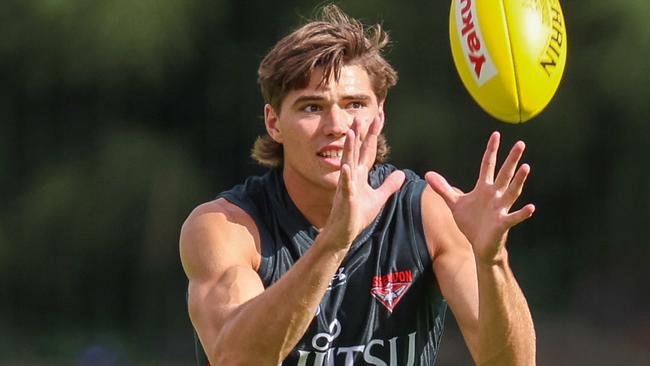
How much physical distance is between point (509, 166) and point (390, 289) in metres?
0.74

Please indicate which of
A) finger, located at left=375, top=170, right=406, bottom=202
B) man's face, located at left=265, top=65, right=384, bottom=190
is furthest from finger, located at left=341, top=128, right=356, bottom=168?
man's face, located at left=265, top=65, right=384, bottom=190

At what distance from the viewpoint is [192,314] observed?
11.7 ft

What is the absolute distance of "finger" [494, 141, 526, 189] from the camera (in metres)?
3.10

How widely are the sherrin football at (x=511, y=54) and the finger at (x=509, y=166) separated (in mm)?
570

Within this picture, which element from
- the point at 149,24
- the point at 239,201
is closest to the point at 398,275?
the point at 239,201

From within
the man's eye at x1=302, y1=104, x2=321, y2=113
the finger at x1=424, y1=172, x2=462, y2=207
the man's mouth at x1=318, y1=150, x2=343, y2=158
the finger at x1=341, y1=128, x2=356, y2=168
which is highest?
the man's eye at x1=302, y1=104, x2=321, y2=113

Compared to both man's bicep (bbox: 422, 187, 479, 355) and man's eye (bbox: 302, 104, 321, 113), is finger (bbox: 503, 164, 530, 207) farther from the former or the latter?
man's eye (bbox: 302, 104, 321, 113)

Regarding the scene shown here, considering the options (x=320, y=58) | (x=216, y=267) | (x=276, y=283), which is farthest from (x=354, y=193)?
(x=320, y=58)

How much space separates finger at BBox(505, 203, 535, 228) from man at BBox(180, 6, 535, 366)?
180 millimetres

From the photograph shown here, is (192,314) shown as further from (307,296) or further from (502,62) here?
(502,62)

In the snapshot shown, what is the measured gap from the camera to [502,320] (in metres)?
3.31

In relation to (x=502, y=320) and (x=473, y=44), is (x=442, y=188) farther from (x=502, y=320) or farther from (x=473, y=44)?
(x=473, y=44)

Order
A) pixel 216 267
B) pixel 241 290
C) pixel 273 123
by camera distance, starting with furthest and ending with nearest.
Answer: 1. pixel 273 123
2. pixel 216 267
3. pixel 241 290

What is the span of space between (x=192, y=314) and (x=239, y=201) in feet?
1.36
